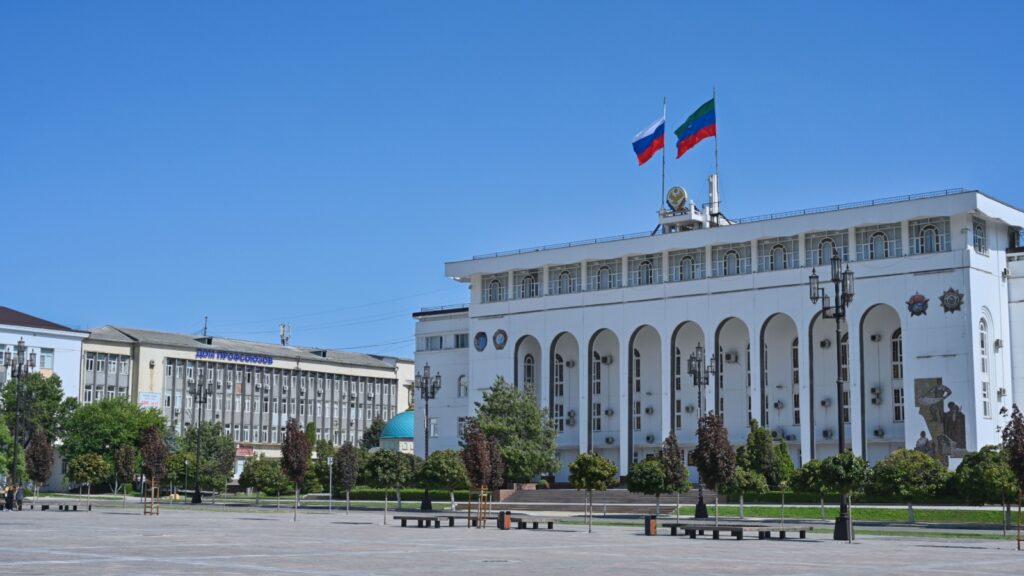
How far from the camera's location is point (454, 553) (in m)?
24.4

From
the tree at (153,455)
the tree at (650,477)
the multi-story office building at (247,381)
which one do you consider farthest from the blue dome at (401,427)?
the tree at (650,477)

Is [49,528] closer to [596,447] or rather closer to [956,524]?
[956,524]

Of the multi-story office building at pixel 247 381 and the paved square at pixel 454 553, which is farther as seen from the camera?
the multi-story office building at pixel 247 381

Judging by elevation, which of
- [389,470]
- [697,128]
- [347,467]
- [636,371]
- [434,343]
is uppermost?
A: [697,128]

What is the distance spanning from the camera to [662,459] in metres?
46.3

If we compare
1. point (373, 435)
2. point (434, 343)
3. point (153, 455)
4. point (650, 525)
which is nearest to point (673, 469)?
point (650, 525)

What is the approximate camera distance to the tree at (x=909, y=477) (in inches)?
1662

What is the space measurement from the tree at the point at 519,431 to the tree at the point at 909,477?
24.7 meters

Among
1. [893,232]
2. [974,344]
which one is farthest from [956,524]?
[893,232]

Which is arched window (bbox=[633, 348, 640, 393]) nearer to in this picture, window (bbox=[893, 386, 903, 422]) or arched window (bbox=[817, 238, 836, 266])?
arched window (bbox=[817, 238, 836, 266])

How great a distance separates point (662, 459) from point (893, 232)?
80.5ft

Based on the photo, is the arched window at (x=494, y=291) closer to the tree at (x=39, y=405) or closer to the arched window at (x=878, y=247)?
the arched window at (x=878, y=247)

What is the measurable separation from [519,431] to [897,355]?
21267 millimetres

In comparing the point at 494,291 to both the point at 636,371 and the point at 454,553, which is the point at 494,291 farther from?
the point at 454,553
